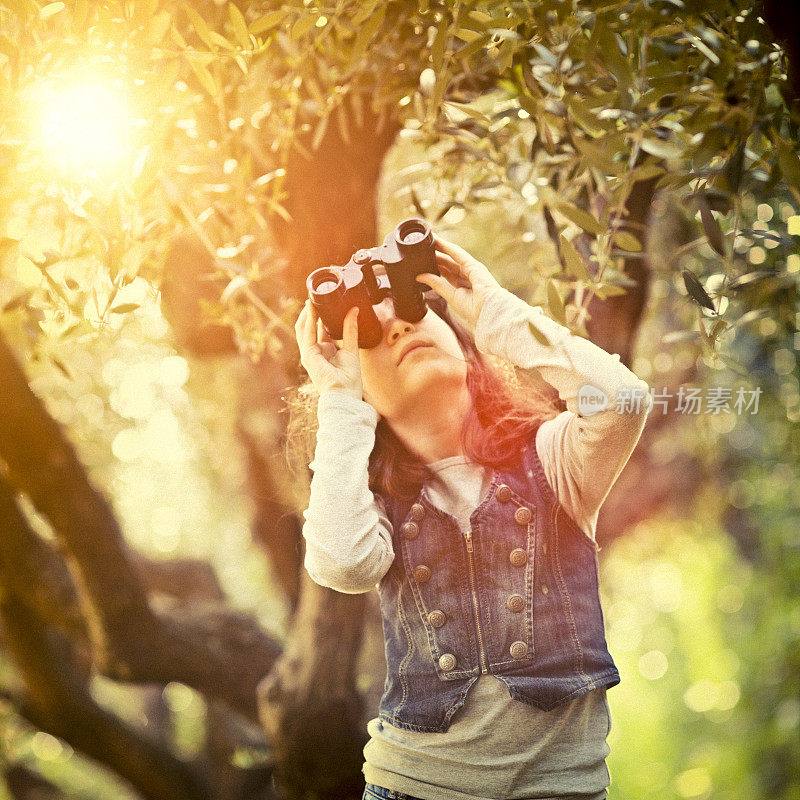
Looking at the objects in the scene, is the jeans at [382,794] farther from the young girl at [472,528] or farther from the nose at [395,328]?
the nose at [395,328]

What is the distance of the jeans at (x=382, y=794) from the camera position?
3.61 feet

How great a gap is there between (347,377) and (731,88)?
69 cm

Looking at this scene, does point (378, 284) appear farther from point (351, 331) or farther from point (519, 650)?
point (519, 650)

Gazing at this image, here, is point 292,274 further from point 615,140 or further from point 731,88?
point 731,88

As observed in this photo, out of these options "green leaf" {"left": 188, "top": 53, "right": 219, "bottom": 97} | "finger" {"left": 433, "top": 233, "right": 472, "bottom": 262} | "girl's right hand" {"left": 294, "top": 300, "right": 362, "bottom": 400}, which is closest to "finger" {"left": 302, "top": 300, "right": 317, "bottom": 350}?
"girl's right hand" {"left": 294, "top": 300, "right": 362, "bottom": 400}

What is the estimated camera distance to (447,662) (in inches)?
43.0

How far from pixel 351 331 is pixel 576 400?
0.34m

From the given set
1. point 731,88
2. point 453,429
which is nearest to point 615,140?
point 731,88

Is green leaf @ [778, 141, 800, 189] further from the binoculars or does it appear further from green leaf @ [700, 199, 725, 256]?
the binoculars

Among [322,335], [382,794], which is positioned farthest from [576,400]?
[382,794]

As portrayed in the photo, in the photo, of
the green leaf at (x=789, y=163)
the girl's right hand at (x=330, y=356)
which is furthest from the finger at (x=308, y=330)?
the green leaf at (x=789, y=163)

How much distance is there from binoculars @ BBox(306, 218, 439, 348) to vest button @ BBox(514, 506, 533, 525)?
321mm

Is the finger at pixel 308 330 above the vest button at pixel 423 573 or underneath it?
above

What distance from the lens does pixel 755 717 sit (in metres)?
3.67
